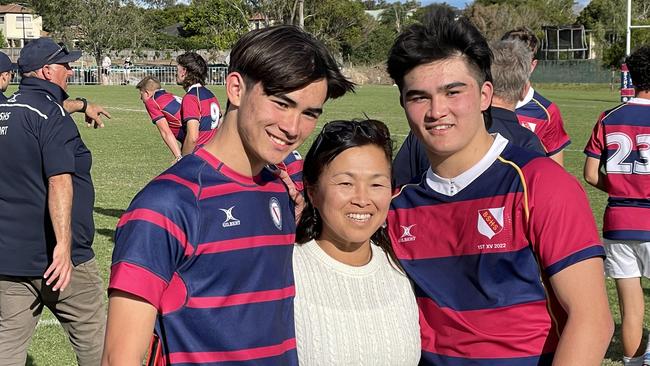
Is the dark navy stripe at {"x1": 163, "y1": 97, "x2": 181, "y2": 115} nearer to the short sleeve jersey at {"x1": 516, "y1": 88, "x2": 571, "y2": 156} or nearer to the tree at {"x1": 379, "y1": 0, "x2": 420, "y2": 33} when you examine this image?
the short sleeve jersey at {"x1": 516, "y1": 88, "x2": 571, "y2": 156}

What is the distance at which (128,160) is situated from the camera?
A: 18203 millimetres

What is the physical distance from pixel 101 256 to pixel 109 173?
7183mm

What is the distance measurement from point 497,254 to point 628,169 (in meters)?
Answer: 3.86

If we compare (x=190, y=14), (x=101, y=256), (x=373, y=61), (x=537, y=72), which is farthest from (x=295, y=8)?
(x=101, y=256)

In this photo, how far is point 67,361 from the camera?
6305 mm

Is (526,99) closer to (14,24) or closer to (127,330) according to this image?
(127,330)

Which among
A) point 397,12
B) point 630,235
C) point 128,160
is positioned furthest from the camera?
point 397,12

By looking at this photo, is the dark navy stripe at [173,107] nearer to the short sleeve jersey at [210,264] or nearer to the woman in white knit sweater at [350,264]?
the woman in white knit sweater at [350,264]

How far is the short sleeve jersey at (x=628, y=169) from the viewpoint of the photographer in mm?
6027

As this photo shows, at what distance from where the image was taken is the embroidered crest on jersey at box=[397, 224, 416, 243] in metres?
2.86

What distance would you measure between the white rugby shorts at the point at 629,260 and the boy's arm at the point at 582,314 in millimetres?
3869

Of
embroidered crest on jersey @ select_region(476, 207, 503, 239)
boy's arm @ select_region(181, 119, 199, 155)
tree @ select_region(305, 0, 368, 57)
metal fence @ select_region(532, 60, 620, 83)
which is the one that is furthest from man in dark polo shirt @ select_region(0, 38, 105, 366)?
tree @ select_region(305, 0, 368, 57)

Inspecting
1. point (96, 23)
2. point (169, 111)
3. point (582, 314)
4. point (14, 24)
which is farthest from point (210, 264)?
point (14, 24)

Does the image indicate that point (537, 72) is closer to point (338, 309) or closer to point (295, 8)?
point (295, 8)
